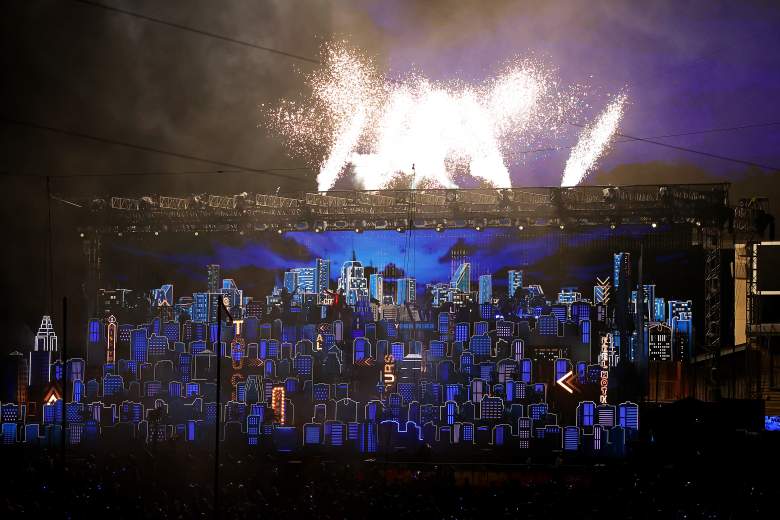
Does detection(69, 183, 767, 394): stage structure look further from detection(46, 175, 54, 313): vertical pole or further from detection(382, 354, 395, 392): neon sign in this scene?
detection(382, 354, 395, 392): neon sign

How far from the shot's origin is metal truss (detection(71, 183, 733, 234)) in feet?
61.0

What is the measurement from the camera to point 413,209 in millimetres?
19625

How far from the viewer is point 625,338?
62.8 ft

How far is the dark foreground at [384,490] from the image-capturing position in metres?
10.5

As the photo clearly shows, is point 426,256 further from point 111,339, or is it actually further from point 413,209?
point 111,339

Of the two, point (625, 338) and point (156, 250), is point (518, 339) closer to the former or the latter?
point (625, 338)

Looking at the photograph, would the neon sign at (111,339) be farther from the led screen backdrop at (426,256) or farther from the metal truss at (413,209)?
the metal truss at (413,209)

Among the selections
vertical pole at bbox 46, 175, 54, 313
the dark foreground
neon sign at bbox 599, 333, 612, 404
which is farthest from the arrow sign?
vertical pole at bbox 46, 175, 54, 313

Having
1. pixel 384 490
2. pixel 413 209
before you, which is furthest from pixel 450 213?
pixel 384 490

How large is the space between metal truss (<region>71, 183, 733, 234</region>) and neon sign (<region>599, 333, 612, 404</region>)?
2276mm

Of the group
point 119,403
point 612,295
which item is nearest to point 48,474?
point 119,403

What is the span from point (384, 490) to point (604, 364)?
8670 mm

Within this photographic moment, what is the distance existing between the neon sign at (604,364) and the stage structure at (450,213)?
1.92 metres

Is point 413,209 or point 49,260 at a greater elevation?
point 413,209
